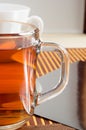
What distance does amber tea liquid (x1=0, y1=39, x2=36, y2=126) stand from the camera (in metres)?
0.44

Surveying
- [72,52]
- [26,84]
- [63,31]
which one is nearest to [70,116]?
[26,84]

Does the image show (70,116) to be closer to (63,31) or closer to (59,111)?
(59,111)

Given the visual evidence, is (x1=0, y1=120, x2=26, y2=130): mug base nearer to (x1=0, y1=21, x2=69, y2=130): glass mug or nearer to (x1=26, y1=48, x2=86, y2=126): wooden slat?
(x1=0, y1=21, x2=69, y2=130): glass mug

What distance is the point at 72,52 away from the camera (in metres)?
0.93

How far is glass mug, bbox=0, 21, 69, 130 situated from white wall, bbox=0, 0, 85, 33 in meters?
1.23

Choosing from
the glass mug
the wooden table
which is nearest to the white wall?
the wooden table

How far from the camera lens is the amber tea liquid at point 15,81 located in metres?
0.44

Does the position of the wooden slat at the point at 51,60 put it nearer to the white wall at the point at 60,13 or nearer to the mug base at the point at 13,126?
the mug base at the point at 13,126

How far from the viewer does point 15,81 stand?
1.47 feet

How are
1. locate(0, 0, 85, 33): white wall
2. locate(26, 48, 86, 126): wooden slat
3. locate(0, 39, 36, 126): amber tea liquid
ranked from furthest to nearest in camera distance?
locate(0, 0, 85, 33): white wall → locate(26, 48, 86, 126): wooden slat → locate(0, 39, 36, 126): amber tea liquid

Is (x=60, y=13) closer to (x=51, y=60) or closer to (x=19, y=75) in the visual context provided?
(x=51, y=60)

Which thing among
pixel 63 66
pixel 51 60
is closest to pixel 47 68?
pixel 51 60

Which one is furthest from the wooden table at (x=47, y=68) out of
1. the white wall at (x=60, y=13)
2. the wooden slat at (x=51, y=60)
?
the white wall at (x=60, y=13)

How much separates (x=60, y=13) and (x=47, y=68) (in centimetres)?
97
